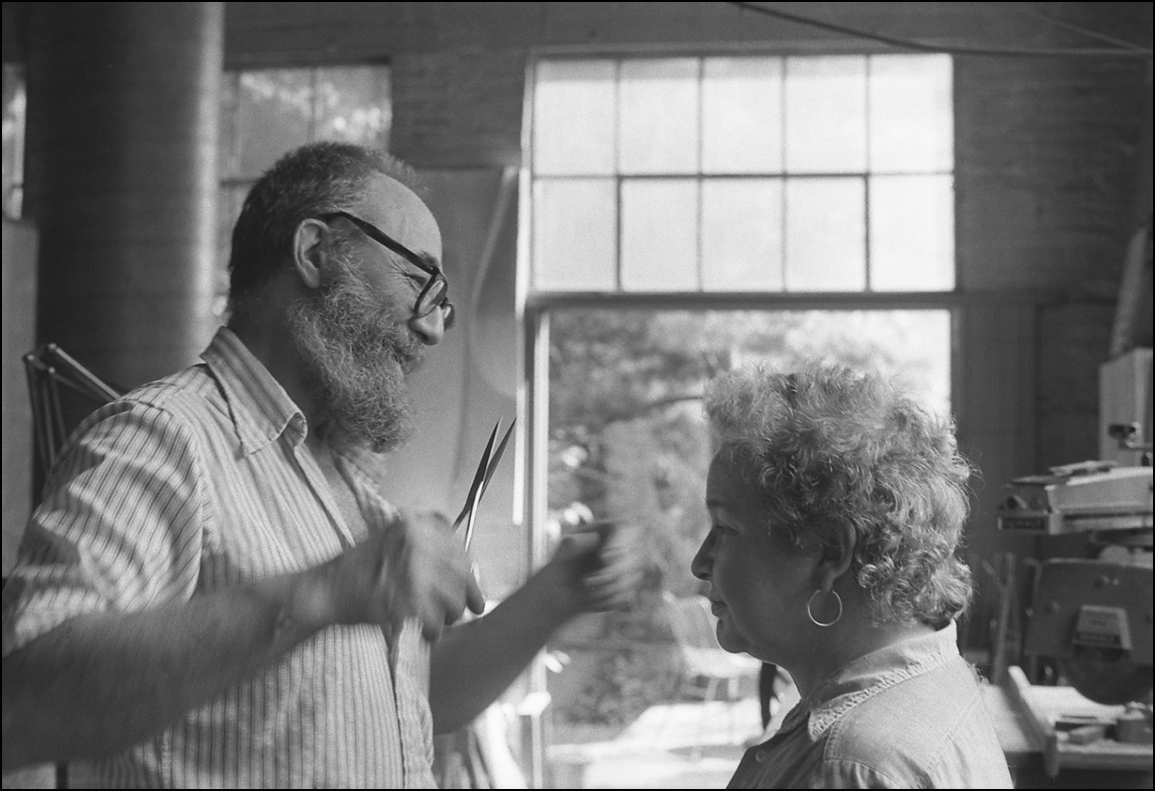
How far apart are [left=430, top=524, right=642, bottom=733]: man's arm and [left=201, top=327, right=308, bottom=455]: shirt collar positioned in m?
0.26

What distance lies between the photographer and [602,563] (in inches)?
34.3

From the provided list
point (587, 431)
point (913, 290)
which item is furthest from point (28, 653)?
point (587, 431)

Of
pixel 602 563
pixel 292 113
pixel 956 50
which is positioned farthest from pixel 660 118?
pixel 602 563

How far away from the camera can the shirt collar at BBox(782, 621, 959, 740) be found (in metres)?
1.26

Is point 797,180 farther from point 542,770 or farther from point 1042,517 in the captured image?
point 1042,517

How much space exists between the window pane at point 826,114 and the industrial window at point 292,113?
2.02 meters

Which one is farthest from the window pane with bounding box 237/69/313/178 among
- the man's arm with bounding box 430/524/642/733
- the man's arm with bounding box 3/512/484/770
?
the man's arm with bounding box 3/512/484/770

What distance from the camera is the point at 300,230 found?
1.14 m

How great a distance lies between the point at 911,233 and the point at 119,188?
386cm

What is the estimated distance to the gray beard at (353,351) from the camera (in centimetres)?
111

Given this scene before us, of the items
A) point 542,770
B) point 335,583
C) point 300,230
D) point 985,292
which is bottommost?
point 542,770

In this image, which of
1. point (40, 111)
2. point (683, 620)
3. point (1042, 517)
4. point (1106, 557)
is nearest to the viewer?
point (1042, 517)

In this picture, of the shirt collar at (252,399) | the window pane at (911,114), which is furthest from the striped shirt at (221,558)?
the window pane at (911,114)

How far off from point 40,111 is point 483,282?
248 cm
